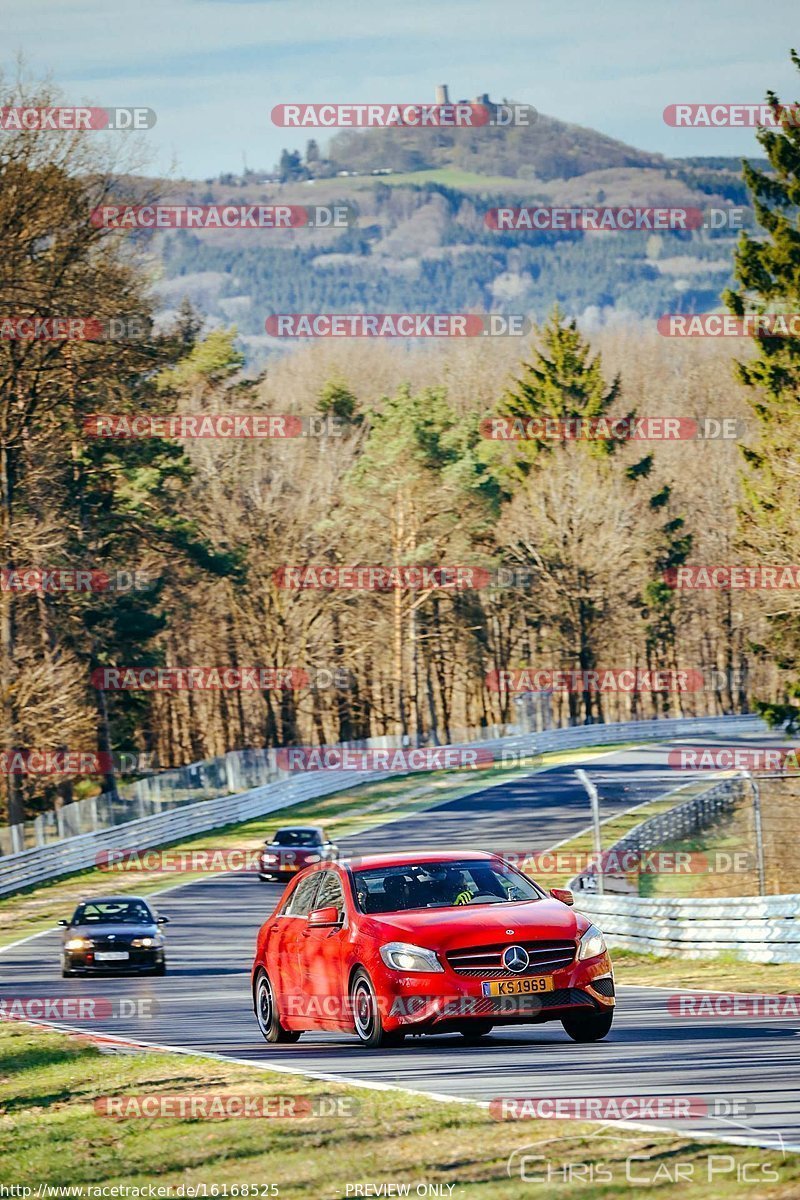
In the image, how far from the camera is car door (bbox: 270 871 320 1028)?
1432 cm

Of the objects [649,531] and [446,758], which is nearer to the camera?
[446,758]

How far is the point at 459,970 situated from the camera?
12.3 m

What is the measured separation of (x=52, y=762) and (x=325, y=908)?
38548mm

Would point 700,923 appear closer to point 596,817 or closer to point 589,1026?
point 596,817

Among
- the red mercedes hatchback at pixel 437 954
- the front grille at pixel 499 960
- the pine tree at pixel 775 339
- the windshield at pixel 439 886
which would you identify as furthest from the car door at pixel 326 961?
the pine tree at pixel 775 339

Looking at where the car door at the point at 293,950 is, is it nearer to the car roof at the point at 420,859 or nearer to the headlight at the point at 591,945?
the car roof at the point at 420,859

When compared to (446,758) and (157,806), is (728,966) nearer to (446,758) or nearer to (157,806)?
(157,806)

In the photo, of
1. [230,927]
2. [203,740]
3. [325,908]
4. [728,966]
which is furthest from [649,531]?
[325,908]

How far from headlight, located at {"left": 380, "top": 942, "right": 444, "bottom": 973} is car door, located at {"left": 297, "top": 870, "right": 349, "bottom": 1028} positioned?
28.2 inches

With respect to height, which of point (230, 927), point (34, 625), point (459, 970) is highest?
point (34, 625)

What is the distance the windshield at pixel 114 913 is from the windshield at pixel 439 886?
43.1 feet

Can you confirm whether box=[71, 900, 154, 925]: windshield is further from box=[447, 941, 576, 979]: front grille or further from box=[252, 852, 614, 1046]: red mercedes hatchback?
box=[447, 941, 576, 979]: front grille

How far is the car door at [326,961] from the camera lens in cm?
1339

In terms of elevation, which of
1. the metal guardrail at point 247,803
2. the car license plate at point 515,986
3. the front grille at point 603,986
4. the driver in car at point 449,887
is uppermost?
the driver in car at point 449,887
